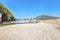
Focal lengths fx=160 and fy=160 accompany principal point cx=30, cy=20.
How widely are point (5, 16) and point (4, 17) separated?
43.2 inches

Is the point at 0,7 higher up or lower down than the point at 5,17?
higher up

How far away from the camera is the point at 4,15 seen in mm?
60062

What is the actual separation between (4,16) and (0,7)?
3648 mm

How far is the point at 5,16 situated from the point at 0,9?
14.5ft

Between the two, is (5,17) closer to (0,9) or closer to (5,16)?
(5,16)

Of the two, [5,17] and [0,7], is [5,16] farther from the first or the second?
[0,7]

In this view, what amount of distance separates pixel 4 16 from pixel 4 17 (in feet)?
1.37

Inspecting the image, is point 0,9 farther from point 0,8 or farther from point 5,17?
point 5,17

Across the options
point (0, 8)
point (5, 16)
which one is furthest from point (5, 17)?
point (0, 8)

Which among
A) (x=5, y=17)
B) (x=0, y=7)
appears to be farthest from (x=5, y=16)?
(x=0, y=7)

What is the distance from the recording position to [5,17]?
6116cm

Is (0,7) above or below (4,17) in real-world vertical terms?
above

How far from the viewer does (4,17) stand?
60.1 metres

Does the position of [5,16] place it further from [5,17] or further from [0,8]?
[0,8]
